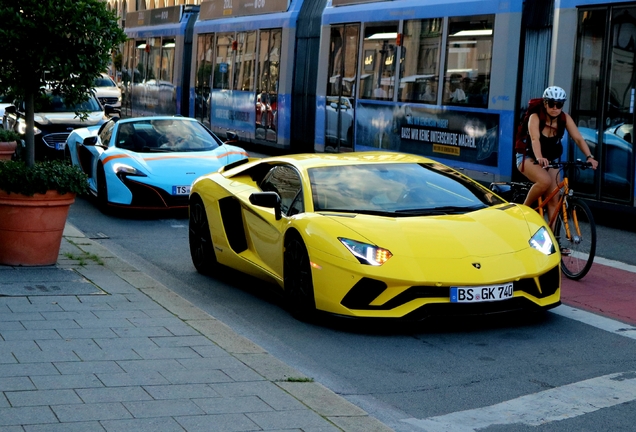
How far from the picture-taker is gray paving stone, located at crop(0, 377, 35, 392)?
5.41 metres

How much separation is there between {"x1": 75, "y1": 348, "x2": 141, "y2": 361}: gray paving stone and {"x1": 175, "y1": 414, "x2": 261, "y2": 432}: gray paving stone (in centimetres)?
132

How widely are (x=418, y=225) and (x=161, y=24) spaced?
88.1 ft

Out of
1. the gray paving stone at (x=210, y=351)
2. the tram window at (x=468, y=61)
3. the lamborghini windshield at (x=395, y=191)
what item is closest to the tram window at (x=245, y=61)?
the tram window at (x=468, y=61)

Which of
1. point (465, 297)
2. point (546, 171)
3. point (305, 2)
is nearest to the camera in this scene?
point (465, 297)

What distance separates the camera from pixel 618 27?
1283cm

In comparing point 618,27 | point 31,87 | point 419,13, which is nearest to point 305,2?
point 419,13

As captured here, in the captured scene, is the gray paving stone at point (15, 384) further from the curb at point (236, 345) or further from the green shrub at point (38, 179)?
the green shrub at point (38, 179)

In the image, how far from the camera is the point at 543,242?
7.87m

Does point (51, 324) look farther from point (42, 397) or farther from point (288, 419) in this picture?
point (288, 419)

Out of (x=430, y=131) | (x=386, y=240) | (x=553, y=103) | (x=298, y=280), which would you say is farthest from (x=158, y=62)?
(x=386, y=240)

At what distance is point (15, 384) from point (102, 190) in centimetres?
928

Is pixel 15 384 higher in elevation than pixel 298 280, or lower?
lower

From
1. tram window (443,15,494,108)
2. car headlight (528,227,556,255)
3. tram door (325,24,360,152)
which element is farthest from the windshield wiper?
tram door (325,24,360,152)

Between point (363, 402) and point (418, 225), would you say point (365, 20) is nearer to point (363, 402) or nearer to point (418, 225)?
point (418, 225)
